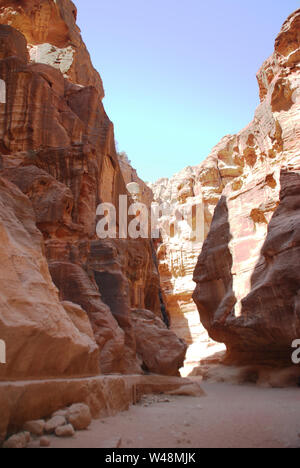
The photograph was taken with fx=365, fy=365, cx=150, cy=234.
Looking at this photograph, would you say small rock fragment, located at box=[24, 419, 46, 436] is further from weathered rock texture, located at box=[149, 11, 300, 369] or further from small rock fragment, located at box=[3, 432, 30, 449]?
weathered rock texture, located at box=[149, 11, 300, 369]

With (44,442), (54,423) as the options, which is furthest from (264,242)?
(44,442)

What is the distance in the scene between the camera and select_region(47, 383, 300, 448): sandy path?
5016 millimetres

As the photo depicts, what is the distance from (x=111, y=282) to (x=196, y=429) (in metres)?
8.79

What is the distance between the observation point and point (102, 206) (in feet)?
60.3

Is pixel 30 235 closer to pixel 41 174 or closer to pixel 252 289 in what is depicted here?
pixel 41 174

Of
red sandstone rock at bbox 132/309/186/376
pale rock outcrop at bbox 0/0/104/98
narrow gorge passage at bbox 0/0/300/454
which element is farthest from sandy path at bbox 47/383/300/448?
pale rock outcrop at bbox 0/0/104/98

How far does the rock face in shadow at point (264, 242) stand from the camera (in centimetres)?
1424

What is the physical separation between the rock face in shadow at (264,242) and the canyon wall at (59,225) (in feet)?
11.5

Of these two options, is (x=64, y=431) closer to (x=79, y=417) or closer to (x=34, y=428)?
(x=34, y=428)

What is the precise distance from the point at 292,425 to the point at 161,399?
17.9 ft

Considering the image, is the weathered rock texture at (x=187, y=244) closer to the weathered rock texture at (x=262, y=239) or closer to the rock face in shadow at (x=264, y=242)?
the weathered rock texture at (x=262, y=239)
